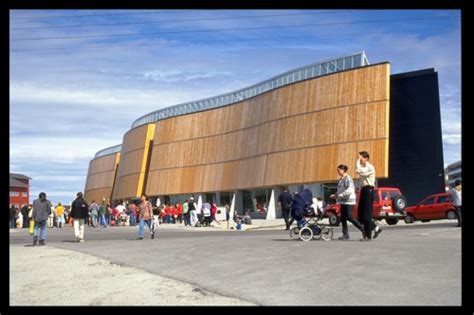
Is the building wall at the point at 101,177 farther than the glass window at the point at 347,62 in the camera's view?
Yes

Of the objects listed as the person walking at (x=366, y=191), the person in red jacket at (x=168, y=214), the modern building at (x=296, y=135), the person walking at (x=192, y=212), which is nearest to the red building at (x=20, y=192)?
the modern building at (x=296, y=135)

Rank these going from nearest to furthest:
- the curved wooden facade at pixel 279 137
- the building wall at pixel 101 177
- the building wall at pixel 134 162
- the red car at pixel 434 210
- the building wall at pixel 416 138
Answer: the red car at pixel 434 210, the building wall at pixel 416 138, the curved wooden facade at pixel 279 137, the building wall at pixel 134 162, the building wall at pixel 101 177

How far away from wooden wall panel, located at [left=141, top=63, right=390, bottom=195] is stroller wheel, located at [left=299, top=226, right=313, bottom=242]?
32880 mm

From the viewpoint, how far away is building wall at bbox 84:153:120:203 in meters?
111

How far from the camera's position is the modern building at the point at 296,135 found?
50719 mm

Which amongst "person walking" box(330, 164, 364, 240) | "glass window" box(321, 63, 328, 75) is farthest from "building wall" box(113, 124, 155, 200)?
"person walking" box(330, 164, 364, 240)

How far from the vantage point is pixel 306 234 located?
16.8 metres

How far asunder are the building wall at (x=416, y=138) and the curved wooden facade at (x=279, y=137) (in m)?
2.73

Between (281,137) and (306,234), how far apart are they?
42.7m

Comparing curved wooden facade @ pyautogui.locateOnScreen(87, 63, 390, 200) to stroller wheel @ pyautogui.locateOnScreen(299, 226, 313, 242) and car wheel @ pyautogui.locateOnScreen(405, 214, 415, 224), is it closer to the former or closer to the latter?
car wheel @ pyautogui.locateOnScreen(405, 214, 415, 224)

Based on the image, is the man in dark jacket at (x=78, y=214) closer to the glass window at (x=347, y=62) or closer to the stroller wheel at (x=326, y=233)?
the stroller wheel at (x=326, y=233)
